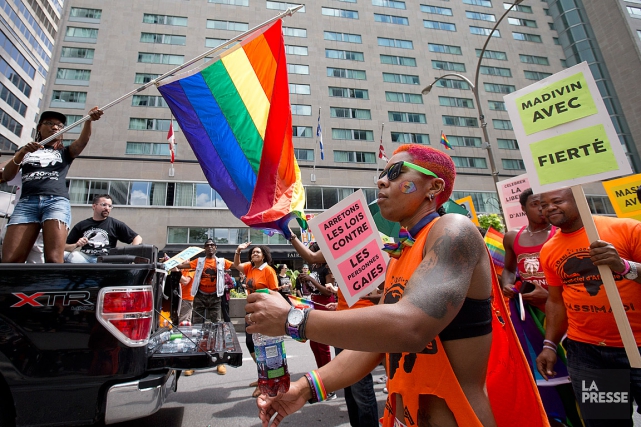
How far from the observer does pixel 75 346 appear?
7.56ft

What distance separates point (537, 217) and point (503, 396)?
9.60 feet

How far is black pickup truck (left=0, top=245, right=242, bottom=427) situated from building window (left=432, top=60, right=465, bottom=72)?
46.7 metres

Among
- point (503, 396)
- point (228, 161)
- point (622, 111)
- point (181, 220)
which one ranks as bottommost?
point (503, 396)

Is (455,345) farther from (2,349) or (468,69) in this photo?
(468,69)

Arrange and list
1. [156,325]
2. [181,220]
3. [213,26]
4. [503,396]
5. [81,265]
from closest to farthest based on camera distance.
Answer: [503,396]
[81,265]
[156,325]
[181,220]
[213,26]

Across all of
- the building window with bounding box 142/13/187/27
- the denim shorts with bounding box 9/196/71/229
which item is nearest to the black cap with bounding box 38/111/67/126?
the denim shorts with bounding box 9/196/71/229

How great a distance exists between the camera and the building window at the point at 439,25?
4422cm

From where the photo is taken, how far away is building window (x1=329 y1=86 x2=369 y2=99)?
37.9 metres

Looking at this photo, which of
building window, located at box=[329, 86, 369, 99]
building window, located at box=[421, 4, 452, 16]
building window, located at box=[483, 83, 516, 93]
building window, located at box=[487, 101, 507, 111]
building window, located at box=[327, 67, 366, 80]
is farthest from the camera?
building window, located at box=[421, 4, 452, 16]

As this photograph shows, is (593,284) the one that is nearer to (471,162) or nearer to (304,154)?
(304,154)

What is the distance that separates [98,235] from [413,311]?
4.93 meters

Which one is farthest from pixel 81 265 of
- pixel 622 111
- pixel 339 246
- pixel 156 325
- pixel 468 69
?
pixel 622 111

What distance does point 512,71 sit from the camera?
44750 millimetres

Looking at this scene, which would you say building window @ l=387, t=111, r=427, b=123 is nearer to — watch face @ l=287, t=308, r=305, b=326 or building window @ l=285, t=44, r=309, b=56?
building window @ l=285, t=44, r=309, b=56
